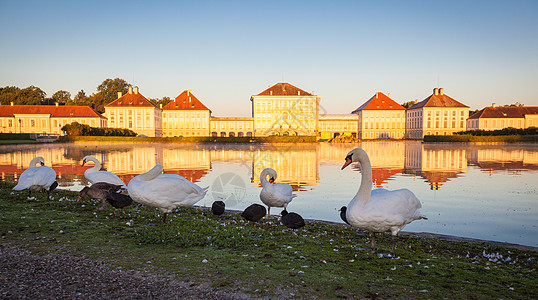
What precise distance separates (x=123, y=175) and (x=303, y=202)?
10654 millimetres

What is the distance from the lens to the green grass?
4.53 m

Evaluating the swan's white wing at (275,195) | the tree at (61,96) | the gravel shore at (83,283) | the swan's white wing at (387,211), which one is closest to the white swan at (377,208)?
the swan's white wing at (387,211)

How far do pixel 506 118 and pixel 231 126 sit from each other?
278ft

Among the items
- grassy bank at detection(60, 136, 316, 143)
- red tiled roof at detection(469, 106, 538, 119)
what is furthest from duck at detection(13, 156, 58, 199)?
red tiled roof at detection(469, 106, 538, 119)

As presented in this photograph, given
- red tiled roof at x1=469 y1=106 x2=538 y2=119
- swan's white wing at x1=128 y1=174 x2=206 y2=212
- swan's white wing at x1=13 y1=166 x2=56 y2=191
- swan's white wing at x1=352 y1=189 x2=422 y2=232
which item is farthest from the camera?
red tiled roof at x1=469 y1=106 x2=538 y2=119

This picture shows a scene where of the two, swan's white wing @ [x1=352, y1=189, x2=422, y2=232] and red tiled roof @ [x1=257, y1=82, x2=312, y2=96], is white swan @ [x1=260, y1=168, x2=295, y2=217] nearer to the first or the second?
swan's white wing @ [x1=352, y1=189, x2=422, y2=232]

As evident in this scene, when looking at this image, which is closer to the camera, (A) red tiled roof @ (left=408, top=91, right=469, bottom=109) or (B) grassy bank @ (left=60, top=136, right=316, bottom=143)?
(B) grassy bank @ (left=60, top=136, right=316, bottom=143)

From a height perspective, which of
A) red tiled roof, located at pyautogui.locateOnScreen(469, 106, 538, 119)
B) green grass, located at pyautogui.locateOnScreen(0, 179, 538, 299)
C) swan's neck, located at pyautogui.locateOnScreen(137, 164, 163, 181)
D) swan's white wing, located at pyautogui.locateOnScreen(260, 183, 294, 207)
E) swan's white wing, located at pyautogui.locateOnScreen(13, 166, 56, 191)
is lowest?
green grass, located at pyautogui.locateOnScreen(0, 179, 538, 299)

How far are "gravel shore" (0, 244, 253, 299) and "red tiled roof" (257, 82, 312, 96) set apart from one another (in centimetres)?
10643

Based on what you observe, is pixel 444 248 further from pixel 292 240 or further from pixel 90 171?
pixel 90 171

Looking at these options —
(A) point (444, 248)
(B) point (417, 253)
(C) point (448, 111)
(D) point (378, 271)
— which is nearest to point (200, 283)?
(D) point (378, 271)

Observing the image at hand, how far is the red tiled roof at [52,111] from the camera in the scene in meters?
97.4

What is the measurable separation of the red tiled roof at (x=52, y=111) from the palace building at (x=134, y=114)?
655 cm

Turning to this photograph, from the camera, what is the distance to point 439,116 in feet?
379
